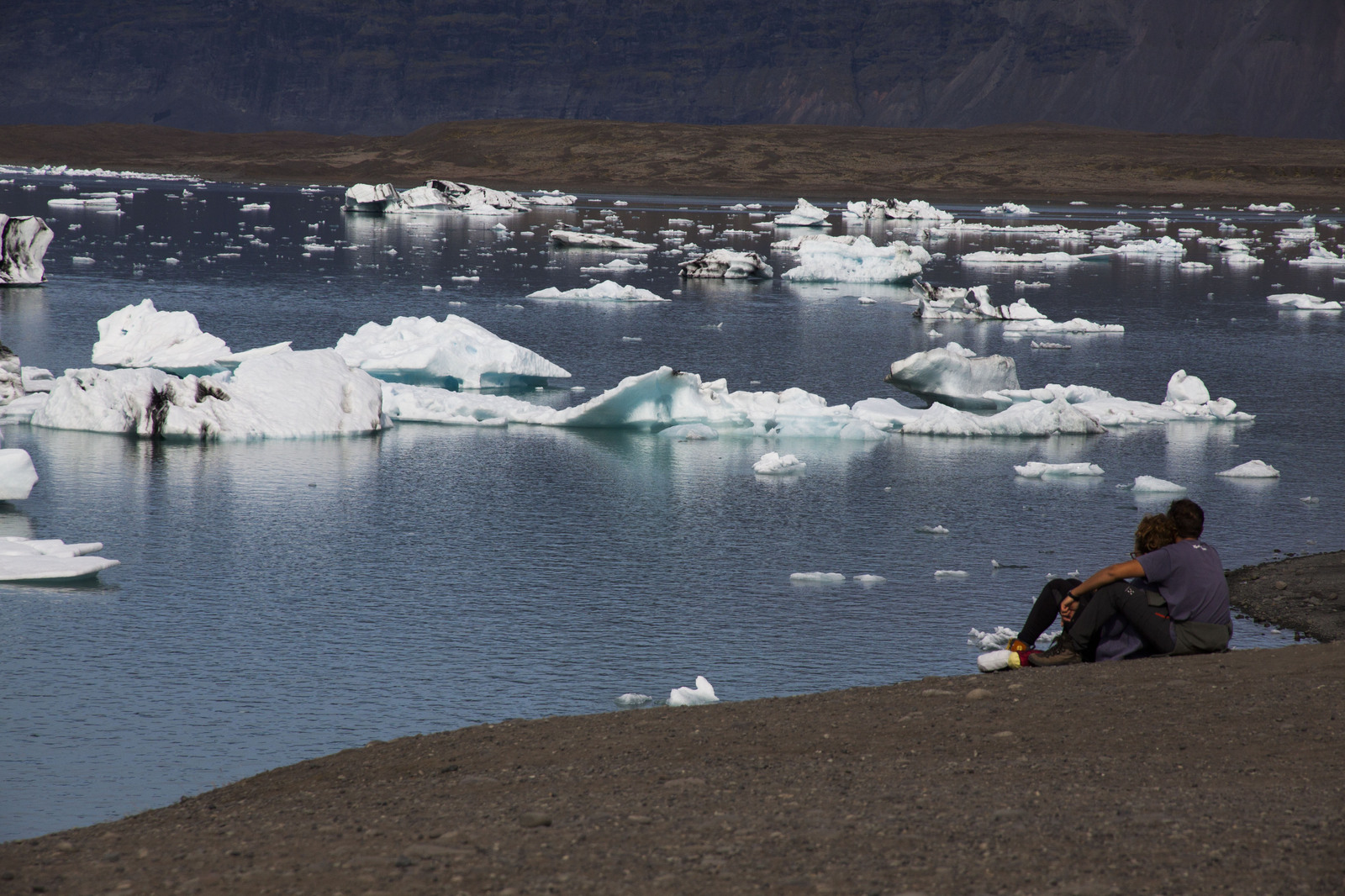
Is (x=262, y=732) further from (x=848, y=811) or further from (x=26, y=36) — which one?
(x=26, y=36)

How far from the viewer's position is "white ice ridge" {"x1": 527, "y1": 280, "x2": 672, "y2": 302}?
21.9 m

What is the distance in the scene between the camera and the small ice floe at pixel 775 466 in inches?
419

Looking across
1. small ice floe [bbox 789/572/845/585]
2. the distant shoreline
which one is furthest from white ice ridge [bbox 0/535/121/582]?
the distant shoreline

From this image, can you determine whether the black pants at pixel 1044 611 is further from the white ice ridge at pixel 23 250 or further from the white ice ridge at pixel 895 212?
the white ice ridge at pixel 895 212

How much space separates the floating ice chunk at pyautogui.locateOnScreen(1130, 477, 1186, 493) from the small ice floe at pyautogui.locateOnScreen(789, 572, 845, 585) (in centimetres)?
341

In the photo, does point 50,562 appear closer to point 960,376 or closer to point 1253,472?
point 1253,472

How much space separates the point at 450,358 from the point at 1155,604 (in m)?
9.41

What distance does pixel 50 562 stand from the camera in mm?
7535

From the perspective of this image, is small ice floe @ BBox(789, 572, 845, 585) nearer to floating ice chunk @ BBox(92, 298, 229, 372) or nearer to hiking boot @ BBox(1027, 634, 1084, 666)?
hiking boot @ BBox(1027, 634, 1084, 666)

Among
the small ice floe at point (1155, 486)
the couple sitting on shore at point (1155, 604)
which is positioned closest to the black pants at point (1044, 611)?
the couple sitting on shore at point (1155, 604)

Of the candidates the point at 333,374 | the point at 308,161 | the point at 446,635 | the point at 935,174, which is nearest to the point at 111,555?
the point at 446,635

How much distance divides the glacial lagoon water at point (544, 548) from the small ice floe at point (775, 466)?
0.37ft

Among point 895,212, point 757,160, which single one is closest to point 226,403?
point 895,212

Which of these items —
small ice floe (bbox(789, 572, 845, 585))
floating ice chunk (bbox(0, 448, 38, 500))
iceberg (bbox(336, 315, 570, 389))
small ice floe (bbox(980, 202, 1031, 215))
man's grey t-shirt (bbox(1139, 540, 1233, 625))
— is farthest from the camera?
small ice floe (bbox(980, 202, 1031, 215))
